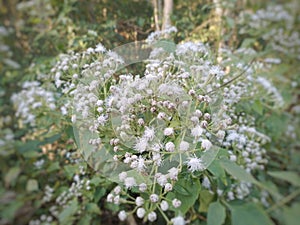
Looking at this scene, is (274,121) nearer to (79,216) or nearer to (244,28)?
(244,28)

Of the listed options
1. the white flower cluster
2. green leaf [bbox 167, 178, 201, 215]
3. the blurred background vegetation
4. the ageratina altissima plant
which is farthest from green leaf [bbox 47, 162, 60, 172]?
green leaf [bbox 167, 178, 201, 215]

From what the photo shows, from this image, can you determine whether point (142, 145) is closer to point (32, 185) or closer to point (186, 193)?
point (186, 193)

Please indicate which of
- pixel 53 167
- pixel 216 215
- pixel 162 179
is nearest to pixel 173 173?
pixel 162 179

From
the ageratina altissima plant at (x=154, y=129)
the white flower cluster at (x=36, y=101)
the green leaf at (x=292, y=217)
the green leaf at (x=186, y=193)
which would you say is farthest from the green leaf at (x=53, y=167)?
the green leaf at (x=292, y=217)

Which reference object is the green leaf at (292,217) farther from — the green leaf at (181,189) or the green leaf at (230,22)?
the green leaf at (230,22)

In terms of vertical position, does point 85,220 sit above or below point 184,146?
below

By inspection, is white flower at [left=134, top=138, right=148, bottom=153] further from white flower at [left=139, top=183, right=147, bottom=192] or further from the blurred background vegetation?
the blurred background vegetation

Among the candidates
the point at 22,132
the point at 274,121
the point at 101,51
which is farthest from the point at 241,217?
the point at 22,132

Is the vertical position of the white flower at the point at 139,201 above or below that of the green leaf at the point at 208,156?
below

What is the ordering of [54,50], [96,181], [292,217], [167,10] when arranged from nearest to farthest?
[292,217] < [96,181] < [167,10] < [54,50]
